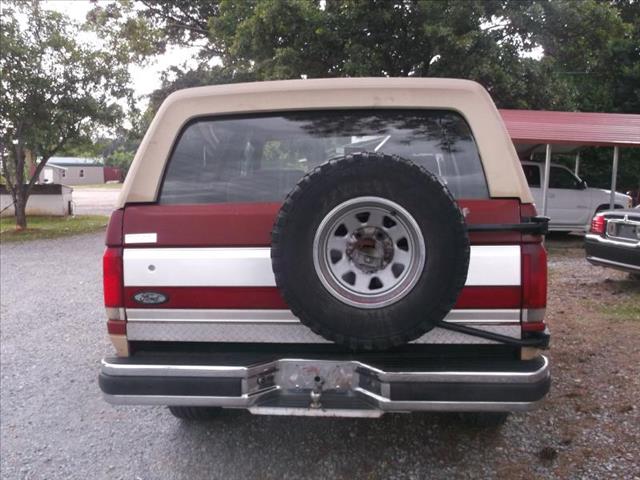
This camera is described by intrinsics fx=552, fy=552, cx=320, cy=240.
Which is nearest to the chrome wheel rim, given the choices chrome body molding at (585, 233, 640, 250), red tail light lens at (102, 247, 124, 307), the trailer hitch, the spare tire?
the spare tire

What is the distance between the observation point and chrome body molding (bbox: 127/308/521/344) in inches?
99.1

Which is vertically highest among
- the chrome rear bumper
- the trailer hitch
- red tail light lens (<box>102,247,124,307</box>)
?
Answer: red tail light lens (<box>102,247,124,307</box>)

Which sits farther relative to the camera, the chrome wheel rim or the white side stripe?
the white side stripe

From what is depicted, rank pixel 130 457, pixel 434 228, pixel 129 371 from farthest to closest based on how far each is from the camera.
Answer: pixel 130 457, pixel 129 371, pixel 434 228

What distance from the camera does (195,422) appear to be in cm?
352

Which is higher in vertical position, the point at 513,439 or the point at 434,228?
the point at 434,228

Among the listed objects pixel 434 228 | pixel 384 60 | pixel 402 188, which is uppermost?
pixel 384 60

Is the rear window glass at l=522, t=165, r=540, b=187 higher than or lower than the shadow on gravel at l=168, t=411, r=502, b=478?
higher

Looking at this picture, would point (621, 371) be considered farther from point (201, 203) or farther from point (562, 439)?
point (201, 203)

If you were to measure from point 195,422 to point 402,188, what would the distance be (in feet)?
7.12

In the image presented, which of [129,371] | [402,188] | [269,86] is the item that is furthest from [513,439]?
[269,86]

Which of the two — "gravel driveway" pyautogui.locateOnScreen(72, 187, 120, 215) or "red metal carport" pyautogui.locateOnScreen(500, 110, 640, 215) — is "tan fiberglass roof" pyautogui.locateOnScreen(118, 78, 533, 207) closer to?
"red metal carport" pyautogui.locateOnScreen(500, 110, 640, 215)

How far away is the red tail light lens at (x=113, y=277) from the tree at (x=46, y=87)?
1222 centimetres

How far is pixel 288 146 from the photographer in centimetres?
279
